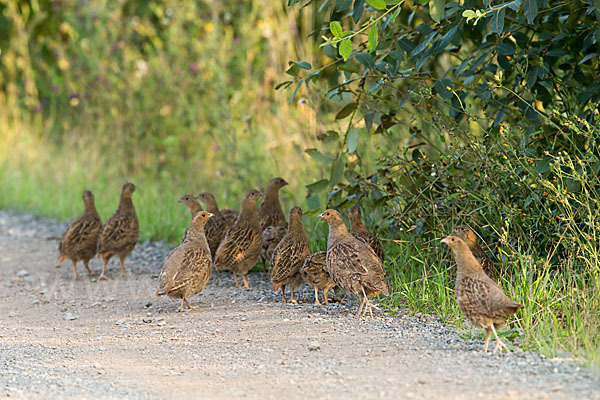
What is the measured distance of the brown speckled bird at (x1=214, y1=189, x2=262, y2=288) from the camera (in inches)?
295

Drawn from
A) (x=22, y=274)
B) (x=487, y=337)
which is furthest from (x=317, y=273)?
(x=22, y=274)

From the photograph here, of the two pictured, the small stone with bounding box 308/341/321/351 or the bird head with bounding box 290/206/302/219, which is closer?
the small stone with bounding box 308/341/321/351

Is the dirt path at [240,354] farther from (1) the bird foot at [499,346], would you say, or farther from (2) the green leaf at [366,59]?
(2) the green leaf at [366,59]

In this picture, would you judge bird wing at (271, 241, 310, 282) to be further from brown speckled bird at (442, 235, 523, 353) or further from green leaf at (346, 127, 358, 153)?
brown speckled bird at (442, 235, 523, 353)

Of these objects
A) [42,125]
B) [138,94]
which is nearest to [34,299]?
[138,94]

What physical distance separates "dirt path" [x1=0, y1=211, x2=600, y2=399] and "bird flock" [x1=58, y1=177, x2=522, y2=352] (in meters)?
0.24

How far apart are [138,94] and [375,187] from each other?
688 centimetres

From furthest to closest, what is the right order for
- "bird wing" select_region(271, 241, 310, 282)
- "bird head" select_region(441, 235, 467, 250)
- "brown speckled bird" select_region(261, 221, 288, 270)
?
"brown speckled bird" select_region(261, 221, 288, 270) → "bird wing" select_region(271, 241, 310, 282) → "bird head" select_region(441, 235, 467, 250)

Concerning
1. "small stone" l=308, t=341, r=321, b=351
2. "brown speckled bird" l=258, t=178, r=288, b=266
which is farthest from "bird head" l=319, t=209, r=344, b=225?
"brown speckled bird" l=258, t=178, r=288, b=266

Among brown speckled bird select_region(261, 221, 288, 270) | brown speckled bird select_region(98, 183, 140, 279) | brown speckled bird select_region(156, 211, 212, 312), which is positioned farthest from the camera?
brown speckled bird select_region(98, 183, 140, 279)

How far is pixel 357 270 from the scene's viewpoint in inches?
241

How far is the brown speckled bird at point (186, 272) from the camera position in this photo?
6.61m

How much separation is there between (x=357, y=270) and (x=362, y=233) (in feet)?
3.70

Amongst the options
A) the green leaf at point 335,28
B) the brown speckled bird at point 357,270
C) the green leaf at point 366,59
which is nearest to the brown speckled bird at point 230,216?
the brown speckled bird at point 357,270
